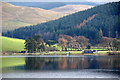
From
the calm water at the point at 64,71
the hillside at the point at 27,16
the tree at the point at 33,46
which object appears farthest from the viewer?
the hillside at the point at 27,16

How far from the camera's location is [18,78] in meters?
15.0

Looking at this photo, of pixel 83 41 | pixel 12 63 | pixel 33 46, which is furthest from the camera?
pixel 83 41

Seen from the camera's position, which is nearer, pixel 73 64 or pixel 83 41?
pixel 73 64

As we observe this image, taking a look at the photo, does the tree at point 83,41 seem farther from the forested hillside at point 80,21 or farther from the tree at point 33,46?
the forested hillside at point 80,21

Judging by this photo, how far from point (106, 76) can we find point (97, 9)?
56920mm

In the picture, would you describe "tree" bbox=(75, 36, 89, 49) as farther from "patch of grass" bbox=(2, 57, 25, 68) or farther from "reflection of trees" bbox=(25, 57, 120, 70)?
"patch of grass" bbox=(2, 57, 25, 68)

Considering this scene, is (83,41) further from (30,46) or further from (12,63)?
(12,63)

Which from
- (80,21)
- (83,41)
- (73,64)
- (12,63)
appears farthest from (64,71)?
(80,21)

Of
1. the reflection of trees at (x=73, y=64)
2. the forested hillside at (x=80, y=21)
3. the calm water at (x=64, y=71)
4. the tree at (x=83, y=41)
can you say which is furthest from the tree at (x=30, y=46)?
the forested hillside at (x=80, y=21)

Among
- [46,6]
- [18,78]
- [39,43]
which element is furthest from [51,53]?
[46,6]

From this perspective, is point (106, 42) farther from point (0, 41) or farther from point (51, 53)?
point (0, 41)

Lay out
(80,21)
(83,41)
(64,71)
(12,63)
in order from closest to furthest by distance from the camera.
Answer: (64,71) < (12,63) < (83,41) < (80,21)

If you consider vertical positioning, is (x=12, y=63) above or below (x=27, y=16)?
below

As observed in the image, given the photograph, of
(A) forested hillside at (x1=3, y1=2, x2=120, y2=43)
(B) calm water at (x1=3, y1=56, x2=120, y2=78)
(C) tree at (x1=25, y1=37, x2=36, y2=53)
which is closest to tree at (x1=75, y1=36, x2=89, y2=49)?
(C) tree at (x1=25, y1=37, x2=36, y2=53)
